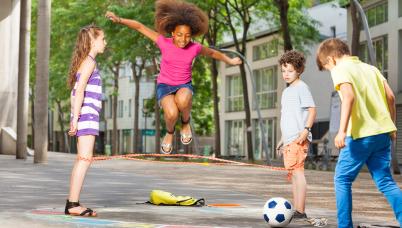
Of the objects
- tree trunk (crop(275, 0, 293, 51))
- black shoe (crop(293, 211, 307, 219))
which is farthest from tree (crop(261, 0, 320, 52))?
black shoe (crop(293, 211, 307, 219))

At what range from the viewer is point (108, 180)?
19406 millimetres

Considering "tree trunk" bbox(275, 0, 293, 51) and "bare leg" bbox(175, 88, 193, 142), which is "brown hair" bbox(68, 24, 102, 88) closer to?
"bare leg" bbox(175, 88, 193, 142)

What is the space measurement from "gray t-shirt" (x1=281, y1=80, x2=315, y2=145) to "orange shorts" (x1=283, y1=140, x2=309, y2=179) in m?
0.07

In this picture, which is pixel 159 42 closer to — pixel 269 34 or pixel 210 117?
pixel 269 34

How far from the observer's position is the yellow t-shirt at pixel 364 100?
27.8ft

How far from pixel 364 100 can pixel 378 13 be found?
36.0 metres

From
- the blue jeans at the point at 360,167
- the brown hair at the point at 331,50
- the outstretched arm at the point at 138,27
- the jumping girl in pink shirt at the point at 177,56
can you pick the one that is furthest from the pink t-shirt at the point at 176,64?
the blue jeans at the point at 360,167

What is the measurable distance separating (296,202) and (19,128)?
1809 centimetres

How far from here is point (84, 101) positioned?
33.5 feet

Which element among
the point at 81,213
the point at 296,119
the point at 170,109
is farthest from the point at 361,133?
the point at 81,213

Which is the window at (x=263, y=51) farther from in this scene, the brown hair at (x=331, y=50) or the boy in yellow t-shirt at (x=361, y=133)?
the boy in yellow t-shirt at (x=361, y=133)

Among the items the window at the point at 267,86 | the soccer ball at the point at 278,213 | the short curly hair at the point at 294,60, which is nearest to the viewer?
the soccer ball at the point at 278,213

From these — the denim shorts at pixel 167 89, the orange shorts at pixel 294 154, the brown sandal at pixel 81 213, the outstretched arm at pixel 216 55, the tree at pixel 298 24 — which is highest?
the tree at pixel 298 24

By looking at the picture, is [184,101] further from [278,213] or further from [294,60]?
[294,60]
